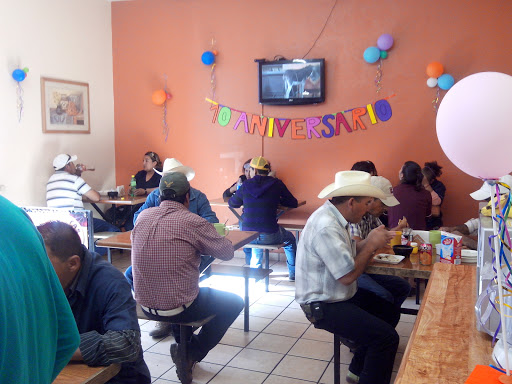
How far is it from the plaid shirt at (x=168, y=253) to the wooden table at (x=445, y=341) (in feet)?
4.41

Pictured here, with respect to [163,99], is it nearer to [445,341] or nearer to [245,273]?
[245,273]

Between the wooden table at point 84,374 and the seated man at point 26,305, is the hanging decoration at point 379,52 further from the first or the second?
the seated man at point 26,305

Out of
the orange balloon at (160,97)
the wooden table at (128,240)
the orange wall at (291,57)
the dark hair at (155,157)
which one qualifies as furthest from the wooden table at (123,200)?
the wooden table at (128,240)

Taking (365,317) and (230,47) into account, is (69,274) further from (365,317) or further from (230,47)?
(230,47)

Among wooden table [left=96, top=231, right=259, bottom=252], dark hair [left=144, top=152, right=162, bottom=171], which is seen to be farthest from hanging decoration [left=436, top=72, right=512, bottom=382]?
dark hair [left=144, top=152, right=162, bottom=171]

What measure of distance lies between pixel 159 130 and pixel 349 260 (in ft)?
15.2

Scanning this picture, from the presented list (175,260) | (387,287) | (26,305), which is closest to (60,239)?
(26,305)

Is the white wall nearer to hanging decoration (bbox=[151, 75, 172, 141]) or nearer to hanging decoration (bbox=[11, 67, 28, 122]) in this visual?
hanging decoration (bbox=[11, 67, 28, 122])

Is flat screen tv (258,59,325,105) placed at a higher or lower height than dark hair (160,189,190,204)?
higher

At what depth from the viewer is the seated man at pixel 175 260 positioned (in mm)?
2898

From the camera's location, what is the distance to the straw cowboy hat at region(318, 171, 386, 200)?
276 cm

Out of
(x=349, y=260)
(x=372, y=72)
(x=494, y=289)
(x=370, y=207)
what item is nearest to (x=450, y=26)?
(x=372, y=72)

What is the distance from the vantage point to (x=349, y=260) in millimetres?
2625

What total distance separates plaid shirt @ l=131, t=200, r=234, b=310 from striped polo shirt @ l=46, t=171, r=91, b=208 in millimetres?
2978
